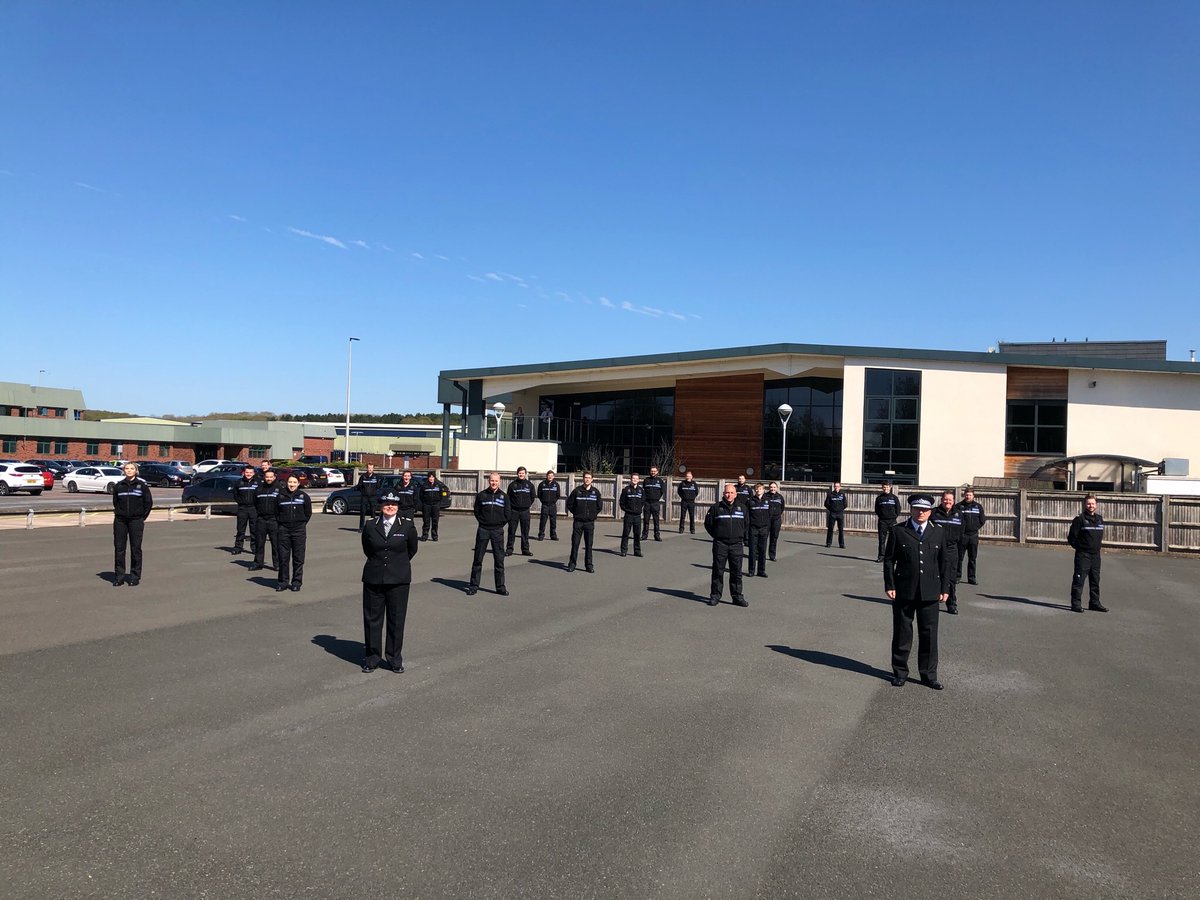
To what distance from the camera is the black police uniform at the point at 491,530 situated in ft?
42.2

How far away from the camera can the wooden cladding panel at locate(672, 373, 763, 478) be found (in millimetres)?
38594

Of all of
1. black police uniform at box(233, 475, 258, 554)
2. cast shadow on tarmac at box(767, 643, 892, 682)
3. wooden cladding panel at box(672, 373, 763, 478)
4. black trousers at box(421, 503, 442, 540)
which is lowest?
cast shadow on tarmac at box(767, 643, 892, 682)

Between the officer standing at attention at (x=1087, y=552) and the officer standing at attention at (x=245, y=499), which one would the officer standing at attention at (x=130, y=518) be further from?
the officer standing at attention at (x=1087, y=552)

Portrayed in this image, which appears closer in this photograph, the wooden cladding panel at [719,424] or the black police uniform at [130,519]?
the black police uniform at [130,519]

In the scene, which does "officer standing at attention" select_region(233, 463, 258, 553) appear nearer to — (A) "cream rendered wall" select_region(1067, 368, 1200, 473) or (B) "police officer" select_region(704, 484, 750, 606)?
(B) "police officer" select_region(704, 484, 750, 606)

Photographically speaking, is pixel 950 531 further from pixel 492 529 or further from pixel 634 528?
pixel 634 528

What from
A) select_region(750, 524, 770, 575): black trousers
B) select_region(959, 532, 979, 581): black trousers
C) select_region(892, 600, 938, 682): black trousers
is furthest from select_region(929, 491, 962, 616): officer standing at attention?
select_region(892, 600, 938, 682): black trousers

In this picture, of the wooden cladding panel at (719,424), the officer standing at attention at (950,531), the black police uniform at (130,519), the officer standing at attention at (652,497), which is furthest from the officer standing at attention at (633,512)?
the wooden cladding panel at (719,424)


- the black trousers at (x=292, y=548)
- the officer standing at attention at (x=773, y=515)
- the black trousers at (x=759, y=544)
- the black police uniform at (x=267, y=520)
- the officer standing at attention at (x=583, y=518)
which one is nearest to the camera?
the black trousers at (x=292, y=548)

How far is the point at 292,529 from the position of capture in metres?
13.2

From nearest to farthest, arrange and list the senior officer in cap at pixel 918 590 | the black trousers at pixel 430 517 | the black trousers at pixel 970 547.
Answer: the senior officer in cap at pixel 918 590 → the black trousers at pixel 970 547 → the black trousers at pixel 430 517

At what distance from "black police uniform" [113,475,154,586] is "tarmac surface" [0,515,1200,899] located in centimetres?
109

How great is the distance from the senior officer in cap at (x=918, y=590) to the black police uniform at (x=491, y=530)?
6309 millimetres

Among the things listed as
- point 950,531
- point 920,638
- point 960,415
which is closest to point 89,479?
point 960,415
